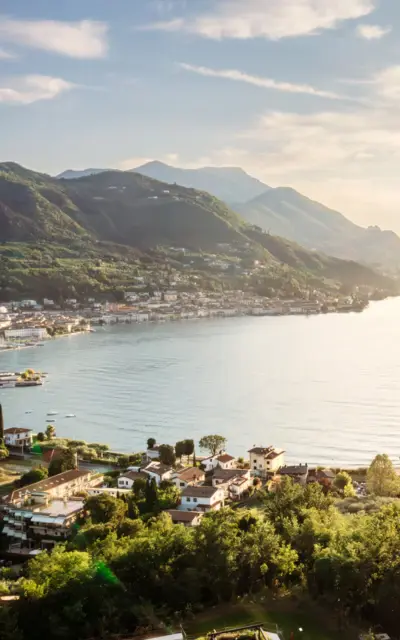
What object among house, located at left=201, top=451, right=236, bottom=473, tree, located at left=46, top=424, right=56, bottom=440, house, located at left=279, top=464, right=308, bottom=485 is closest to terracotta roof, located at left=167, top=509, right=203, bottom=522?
house, located at left=279, top=464, right=308, bottom=485

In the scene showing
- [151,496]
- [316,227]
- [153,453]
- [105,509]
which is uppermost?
[316,227]

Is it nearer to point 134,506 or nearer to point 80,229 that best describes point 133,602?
point 134,506

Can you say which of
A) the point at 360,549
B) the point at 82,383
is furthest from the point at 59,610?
the point at 82,383

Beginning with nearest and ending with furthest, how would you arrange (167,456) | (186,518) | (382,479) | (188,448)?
(186,518) < (382,479) < (167,456) < (188,448)

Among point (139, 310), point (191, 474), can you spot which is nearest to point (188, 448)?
point (191, 474)

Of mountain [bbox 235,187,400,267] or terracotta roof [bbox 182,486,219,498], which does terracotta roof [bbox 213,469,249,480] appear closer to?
terracotta roof [bbox 182,486,219,498]

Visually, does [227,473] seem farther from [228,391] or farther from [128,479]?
[228,391]
